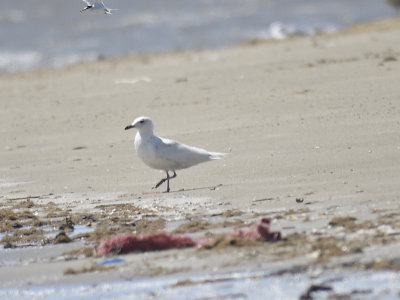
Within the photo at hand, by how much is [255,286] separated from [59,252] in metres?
1.85

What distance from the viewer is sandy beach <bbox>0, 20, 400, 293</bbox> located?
20.6 ft

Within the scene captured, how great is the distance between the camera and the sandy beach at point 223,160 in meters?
6.28

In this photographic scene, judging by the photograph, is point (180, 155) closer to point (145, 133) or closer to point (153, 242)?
point (145, 133)

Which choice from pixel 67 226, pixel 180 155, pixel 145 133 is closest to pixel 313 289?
pixel 67 226

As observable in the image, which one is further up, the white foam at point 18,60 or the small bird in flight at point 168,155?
the white foam at point 18,60

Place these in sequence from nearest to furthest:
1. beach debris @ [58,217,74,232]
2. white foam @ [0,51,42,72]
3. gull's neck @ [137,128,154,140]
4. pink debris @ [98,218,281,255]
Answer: pink debris @ [98,218,281,255] < beach debris @ [58,217,74,232] < gull's neck @ [137,128,154,140] < white foam @ [0,51,42,72]

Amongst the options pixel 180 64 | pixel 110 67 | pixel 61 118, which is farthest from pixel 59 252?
pixel 110 67

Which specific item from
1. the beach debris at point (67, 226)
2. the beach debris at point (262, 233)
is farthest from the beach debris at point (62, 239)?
the beach debris at point (262, 233)

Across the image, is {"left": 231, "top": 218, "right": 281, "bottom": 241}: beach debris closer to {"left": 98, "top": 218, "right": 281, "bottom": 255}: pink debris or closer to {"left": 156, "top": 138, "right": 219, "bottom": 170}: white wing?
{"left": 98, "top": 218, "right": 281, "bottom": 255}: pink debris

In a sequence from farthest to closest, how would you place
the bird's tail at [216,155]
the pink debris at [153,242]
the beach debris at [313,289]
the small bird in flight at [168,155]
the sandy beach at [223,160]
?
the bird's tail at [216,155], the small bird in flight at [168,155], the pink debris at [153,242], the sandy beach at [223,160], the beach debris at [313,289]

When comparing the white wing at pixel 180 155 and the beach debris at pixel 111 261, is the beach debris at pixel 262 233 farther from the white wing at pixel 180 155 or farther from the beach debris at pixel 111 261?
the white wing at pixel 180 155

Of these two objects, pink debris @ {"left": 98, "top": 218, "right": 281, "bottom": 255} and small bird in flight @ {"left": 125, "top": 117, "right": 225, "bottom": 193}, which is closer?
pink debris @ {"left": 98, "top": 218, "right": 281, "bottom": 255}

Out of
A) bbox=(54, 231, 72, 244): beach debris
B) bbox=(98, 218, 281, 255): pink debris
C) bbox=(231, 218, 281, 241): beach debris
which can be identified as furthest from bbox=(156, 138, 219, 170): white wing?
bbox=(231, 218, 281, 241): beach debris

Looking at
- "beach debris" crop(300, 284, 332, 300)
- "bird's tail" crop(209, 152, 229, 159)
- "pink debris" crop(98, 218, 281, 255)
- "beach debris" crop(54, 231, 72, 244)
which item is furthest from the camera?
"bird's tail" crop(209, 152, 229, 159)
